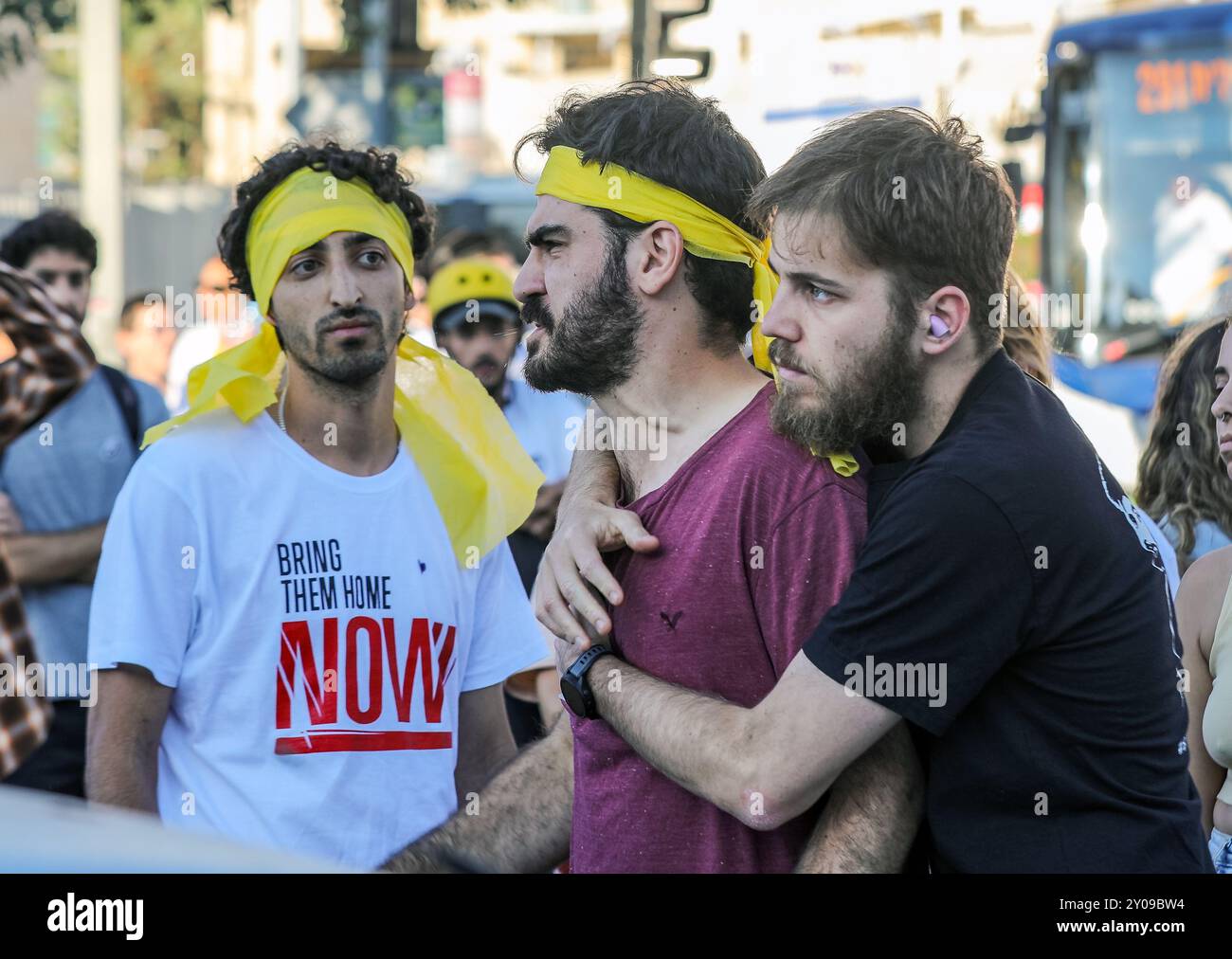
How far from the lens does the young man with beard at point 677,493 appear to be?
2.42 meters

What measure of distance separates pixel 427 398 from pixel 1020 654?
1982 millimetres

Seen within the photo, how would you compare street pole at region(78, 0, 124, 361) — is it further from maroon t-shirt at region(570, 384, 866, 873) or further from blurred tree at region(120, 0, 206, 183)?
blurred tree at region(120, 0, 206, 183)

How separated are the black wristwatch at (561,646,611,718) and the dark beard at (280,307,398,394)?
1.30 metres

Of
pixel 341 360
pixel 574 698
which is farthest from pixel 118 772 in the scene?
pixel 574 698

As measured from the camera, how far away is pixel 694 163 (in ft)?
9.33

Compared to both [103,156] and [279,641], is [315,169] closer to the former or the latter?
[279,641]

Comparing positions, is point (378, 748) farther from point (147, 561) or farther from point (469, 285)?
point (469, 285)

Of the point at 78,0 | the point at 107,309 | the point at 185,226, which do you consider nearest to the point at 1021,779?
the point at 78,0

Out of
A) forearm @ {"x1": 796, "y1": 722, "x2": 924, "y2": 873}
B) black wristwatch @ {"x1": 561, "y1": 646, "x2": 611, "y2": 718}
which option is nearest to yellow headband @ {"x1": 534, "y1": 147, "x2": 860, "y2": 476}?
black wristwatch @ {"x1": 561, "y1": 646, "x2": 611, "y2": 718}

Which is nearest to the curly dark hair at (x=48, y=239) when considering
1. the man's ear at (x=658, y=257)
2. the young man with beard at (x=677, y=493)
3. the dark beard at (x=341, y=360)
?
the dark beard at (x=341, y=360)

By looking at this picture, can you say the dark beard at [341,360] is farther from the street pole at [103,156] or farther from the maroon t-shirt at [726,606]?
the street pole at [103,156]

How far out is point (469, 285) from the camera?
641 cm

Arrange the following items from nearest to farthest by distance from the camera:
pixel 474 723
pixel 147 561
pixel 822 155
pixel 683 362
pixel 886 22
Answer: pixel 822 155 < pixel 683 362 < pixel 147 561 < pixel 474 723 < pixel 886 22
